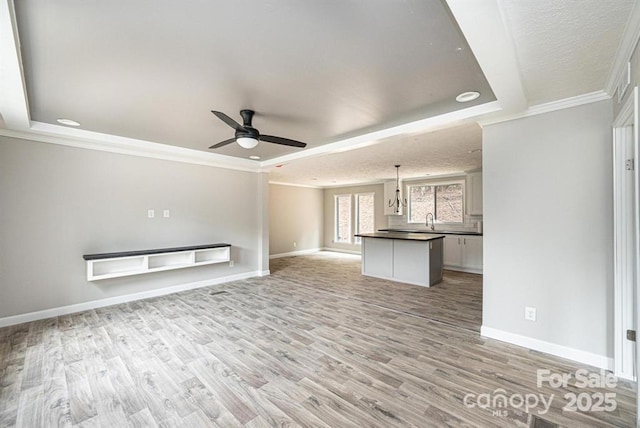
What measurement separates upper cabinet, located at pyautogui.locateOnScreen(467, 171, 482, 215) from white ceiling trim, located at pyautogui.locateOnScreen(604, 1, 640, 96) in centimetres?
450

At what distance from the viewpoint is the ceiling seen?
152cm

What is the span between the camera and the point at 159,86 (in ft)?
7.96

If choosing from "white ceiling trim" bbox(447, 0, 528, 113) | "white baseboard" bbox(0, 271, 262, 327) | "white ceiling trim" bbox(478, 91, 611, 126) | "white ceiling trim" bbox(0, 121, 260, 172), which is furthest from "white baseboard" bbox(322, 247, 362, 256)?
"white ceiling trim" bbox(447, 0, 528, 113)

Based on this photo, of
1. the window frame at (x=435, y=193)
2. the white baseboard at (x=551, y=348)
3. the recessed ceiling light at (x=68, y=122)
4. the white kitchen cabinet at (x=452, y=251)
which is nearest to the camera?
the white baseboard at (x=551, y=348)

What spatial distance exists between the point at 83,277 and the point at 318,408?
396cm

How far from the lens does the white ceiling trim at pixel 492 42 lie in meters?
1.35

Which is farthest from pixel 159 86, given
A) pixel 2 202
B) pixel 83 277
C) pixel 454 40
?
pixel 83 277

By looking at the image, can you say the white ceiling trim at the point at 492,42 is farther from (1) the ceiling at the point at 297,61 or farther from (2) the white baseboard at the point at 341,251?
(2) the white baseboard at the point at 341,251

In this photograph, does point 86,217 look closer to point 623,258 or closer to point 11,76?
point 11,76

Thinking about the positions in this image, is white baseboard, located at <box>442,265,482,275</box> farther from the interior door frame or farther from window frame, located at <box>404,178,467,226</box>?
the interior door frame

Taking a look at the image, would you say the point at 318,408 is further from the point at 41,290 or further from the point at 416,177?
the point at 416,177

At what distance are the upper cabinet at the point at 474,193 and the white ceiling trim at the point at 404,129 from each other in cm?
404

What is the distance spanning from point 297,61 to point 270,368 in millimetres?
2551

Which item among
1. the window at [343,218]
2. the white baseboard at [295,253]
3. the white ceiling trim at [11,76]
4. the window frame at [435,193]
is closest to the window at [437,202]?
the window frame at [435,193]
